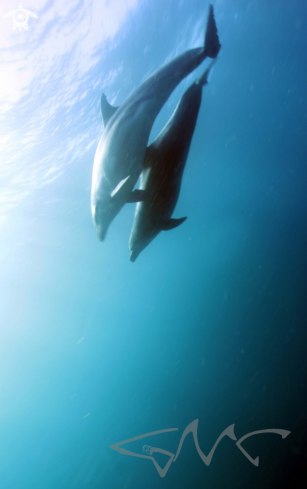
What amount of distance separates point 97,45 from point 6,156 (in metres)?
6.21

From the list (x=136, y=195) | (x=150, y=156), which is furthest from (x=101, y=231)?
(x=150, y=156)

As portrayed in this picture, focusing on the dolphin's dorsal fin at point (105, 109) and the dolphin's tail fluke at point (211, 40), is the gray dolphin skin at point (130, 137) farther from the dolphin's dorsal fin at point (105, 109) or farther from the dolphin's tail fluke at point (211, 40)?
the dolphin's dorsal fin at point (105, 109)

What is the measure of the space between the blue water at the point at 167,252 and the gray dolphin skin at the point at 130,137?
6704 millimetres

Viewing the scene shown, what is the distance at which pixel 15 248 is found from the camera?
66.8ft

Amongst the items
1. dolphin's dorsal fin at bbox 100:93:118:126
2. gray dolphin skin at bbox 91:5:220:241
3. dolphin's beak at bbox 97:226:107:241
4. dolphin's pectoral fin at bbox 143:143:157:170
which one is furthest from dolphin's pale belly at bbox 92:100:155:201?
dolphin's dorsal fin at bbox 100:93:118:126

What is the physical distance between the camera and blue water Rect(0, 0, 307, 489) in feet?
30.3

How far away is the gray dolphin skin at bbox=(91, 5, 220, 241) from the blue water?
6.70 metres

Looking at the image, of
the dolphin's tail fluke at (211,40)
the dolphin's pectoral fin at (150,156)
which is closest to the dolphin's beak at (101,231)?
the dolphin's pectoral fin at (150,156)

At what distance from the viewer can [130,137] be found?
2953 mm

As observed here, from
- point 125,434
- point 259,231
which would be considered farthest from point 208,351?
point 259,231

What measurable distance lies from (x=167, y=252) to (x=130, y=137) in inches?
1123

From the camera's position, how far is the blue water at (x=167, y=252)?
30.3 feet

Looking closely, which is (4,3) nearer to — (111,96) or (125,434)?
(111,96)

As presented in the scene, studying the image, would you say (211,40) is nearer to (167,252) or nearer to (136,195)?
(136,195)
